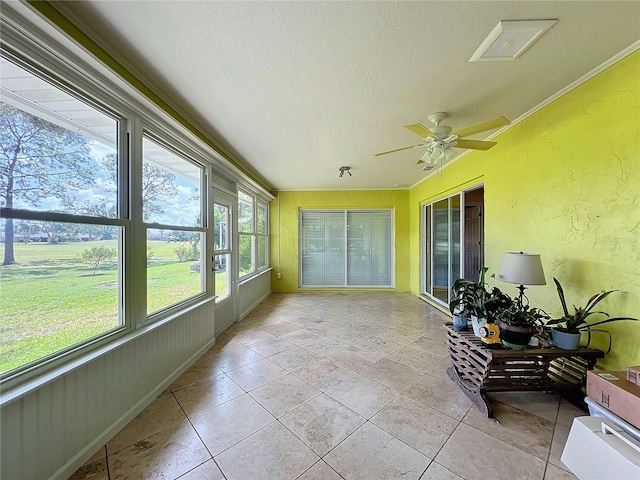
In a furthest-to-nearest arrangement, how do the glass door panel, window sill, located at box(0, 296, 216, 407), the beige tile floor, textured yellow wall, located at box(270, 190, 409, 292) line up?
textured yellow wall, located at box(270, 190, 409, 292) → the glass door panel → the beige tile floor → window sill, located at box(0, 296, 216, 407)

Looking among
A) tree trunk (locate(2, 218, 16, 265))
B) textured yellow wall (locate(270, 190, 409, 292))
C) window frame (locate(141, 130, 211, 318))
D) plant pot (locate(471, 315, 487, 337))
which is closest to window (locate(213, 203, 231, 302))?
window frame (locate(141, 130, 211, 318))

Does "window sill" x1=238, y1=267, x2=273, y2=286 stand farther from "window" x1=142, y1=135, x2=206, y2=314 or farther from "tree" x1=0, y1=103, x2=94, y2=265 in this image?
"tree" x1=0, y1=103, x2=94, y2=265

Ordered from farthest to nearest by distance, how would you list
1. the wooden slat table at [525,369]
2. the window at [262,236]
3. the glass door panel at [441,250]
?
the window at [262,236], the glass door panel at [441,250], the wooden slat table at [525,369]

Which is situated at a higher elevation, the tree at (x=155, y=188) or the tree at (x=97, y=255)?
the tree at (x=155, y=188)

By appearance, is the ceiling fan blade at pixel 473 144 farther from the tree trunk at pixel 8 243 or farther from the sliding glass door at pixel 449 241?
the tree trunk at pixel 8 243

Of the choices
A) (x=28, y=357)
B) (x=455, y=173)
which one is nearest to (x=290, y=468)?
(x=28, y=357)

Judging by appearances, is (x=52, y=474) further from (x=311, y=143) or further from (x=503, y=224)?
(x=503, y=224)

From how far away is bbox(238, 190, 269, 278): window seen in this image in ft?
14.4

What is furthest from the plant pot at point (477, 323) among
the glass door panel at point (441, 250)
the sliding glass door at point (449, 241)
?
the glass door panel at point (441, 250)

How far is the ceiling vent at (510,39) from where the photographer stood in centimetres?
134

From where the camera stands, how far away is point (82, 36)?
4.45 ft

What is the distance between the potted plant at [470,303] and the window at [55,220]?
2.79 metres

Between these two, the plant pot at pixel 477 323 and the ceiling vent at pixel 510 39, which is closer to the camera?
the ceiling vent at pixel 510 39

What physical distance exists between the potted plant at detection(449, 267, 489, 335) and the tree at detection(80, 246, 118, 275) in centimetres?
282
